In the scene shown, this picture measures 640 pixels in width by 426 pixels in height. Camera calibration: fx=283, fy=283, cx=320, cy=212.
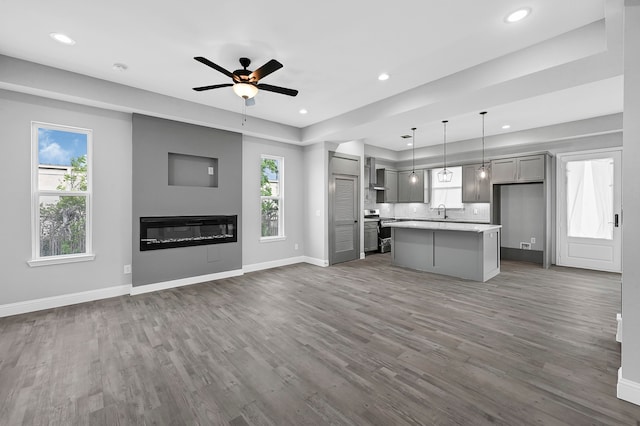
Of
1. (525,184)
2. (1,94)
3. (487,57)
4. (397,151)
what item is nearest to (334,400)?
(487,57)

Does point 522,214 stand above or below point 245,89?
below

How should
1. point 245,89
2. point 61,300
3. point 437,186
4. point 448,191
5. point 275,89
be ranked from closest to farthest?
point 245,89
point 275,89
point 61,300
point 448,191
point 437,186

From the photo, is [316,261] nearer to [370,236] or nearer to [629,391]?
[370,236]

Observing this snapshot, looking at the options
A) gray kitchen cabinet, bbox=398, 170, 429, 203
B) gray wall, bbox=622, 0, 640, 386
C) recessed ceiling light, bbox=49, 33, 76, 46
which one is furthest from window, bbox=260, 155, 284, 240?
gray wall, bbox=622, 0, 640, 386

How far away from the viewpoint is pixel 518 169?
251 inches

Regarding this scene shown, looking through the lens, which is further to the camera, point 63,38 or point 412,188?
point 412,188

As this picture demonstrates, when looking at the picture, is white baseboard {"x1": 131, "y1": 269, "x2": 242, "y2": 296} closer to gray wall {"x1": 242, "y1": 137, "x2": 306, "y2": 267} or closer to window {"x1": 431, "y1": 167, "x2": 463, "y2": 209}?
gray wall {"x1": 242, "y1": 137, "x2": 306, "y2": 267}

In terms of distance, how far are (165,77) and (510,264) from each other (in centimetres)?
750

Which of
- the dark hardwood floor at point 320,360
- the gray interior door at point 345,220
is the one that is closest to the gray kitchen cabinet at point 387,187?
the gray interior door at point 345,220

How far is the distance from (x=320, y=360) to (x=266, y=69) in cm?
288

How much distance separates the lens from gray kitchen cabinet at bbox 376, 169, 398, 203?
8.48 metres

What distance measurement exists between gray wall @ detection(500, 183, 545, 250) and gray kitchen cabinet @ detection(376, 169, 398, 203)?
9.21ft

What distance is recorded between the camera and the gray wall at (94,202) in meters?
3.54

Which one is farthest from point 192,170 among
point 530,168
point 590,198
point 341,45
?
point 590,198
